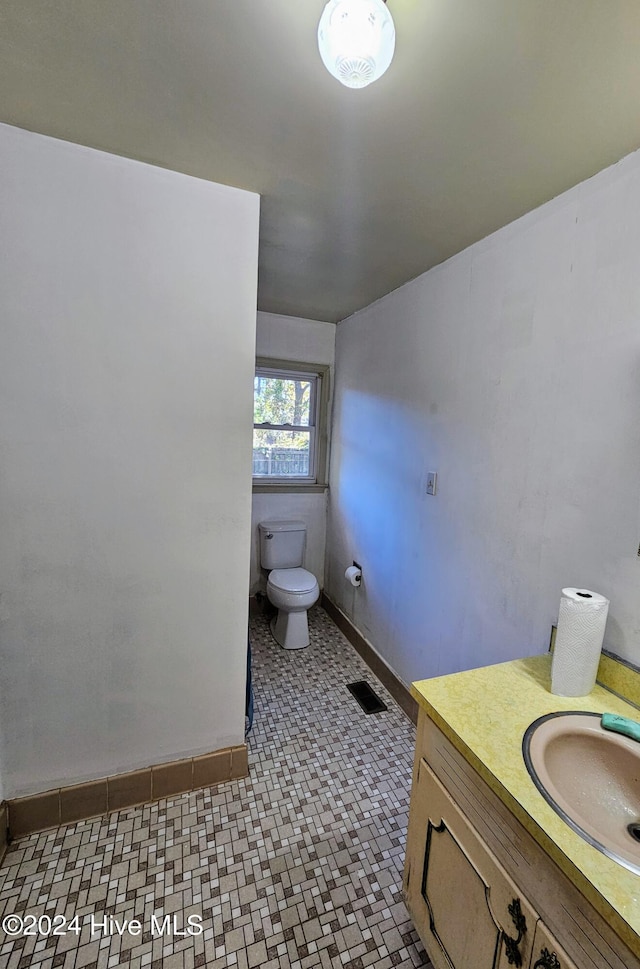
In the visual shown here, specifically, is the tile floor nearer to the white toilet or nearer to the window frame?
the white toilet

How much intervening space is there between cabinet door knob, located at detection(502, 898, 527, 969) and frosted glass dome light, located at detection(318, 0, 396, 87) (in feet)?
5.34

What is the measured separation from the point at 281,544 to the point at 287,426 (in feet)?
3.02

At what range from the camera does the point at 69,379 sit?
1.29 meters

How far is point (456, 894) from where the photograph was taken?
946mm

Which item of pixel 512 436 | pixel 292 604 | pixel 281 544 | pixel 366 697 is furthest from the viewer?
pixel 281 544

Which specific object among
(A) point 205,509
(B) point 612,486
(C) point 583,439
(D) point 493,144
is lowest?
(A) point 205,509

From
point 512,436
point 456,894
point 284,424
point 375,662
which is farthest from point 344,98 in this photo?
point 375,662

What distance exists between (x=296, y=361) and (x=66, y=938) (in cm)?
297

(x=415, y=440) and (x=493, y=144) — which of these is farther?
(x=415, y=440)

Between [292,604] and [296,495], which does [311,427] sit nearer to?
[296,495]

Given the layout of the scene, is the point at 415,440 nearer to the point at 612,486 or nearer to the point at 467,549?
the point at 467,549

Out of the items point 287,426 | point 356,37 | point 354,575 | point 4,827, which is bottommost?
point 4,827

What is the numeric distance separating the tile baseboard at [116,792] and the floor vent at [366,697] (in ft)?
2.44

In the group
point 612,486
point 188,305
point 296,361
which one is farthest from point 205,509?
point 296,361
